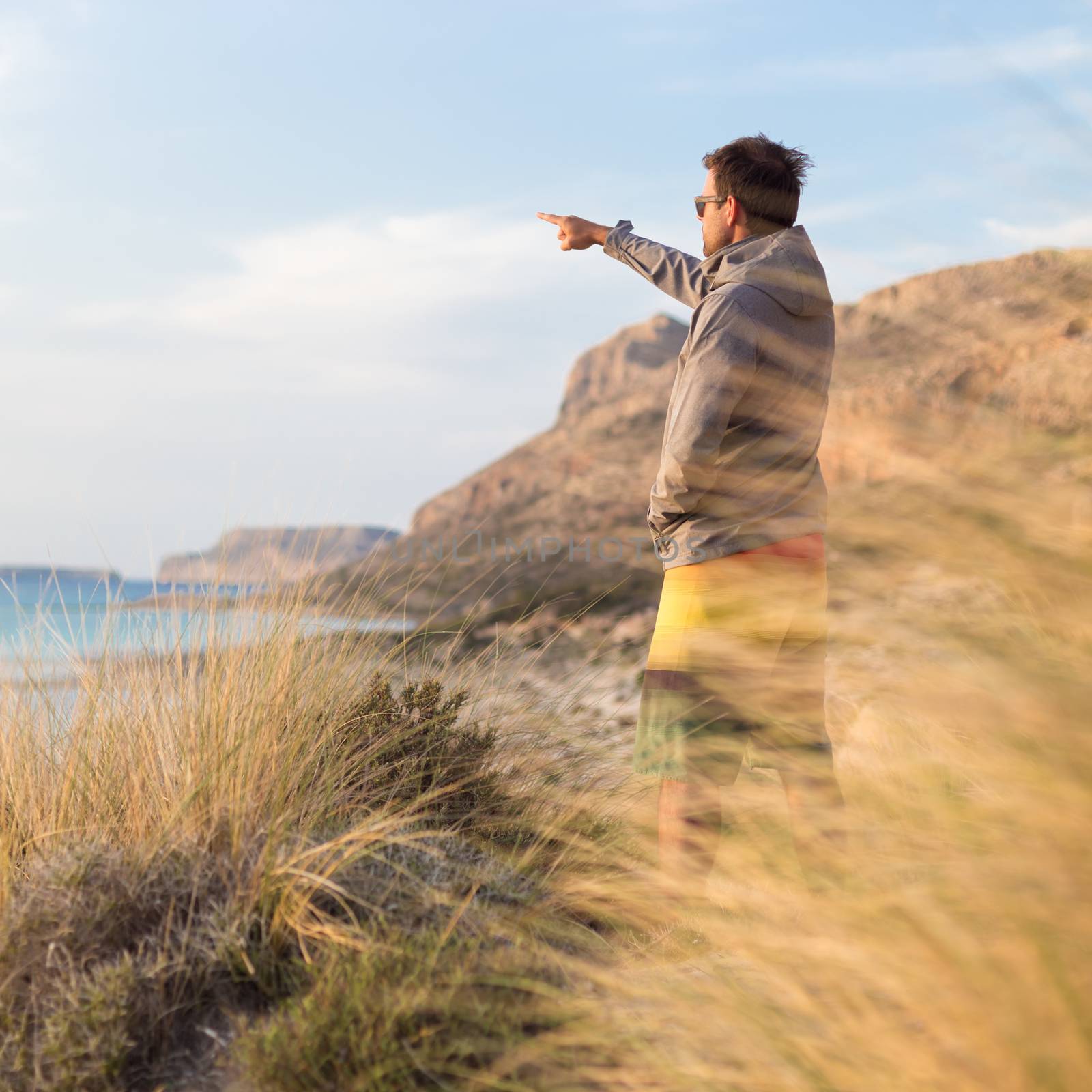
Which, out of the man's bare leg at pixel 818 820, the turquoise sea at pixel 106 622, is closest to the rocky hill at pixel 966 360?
the man's bare leg at pixel 818 820

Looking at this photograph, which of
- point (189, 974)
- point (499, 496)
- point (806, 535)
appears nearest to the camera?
point (189, 974)

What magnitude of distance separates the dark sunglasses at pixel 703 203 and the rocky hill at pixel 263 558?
1.60m

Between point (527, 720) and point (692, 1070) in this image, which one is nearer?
point (692, 1070)

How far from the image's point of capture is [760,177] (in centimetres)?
263

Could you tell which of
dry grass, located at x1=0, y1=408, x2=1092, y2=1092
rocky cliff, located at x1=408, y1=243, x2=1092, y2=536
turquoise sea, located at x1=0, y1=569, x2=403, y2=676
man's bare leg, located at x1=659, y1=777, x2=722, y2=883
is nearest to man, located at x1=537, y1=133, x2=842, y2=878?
man's bare leg, located at x1=659, y1=777, x2=722, y2=883

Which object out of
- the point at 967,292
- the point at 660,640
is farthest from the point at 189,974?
the point at 967,292

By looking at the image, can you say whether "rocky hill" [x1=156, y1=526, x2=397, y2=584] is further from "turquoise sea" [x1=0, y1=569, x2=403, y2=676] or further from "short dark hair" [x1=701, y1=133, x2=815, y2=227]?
"short dark hair" [x1=701, y1=133, x2=815, y2=227]

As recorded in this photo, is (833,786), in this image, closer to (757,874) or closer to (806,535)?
(757,874)

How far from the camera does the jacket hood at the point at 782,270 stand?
2.50 metres

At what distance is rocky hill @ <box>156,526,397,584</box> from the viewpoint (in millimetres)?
3484

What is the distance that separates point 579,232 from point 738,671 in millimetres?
1665

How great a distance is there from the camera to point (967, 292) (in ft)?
5.92

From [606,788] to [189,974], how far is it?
4.86 ft

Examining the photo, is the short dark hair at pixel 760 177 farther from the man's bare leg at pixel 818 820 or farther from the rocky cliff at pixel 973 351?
the man's bare leg at pixel 818 820
